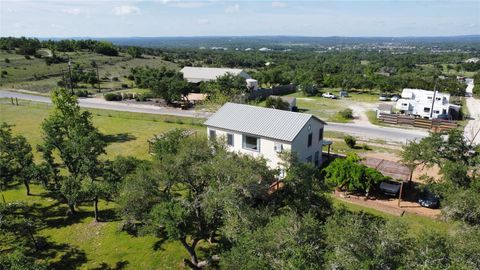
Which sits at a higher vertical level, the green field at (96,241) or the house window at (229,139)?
the house window at (229,139)

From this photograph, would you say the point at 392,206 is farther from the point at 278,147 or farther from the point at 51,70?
the point at 51,70

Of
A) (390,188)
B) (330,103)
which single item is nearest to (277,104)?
(330,103)

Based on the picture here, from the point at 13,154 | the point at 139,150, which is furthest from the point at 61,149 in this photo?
the point at 139,150

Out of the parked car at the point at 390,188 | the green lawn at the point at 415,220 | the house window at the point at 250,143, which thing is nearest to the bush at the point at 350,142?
the parked car at the point at 390,188

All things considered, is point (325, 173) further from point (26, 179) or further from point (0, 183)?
point (0, 183)

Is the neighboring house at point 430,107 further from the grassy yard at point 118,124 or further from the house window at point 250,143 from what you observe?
the house window at point 250,143

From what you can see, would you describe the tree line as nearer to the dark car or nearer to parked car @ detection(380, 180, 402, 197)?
parked car @ detection(380, 180, 402, 197)
